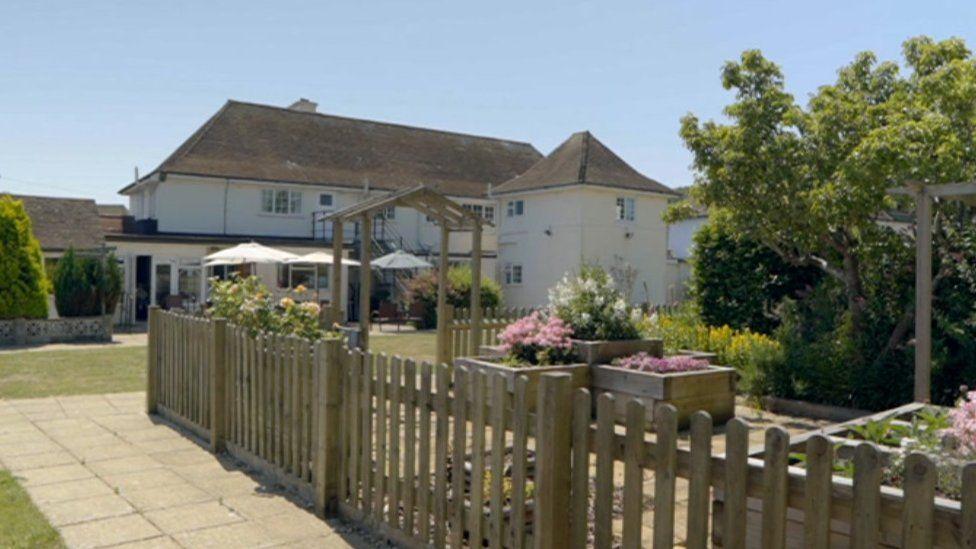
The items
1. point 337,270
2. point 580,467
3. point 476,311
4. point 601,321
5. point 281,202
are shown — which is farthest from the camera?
point 281,202

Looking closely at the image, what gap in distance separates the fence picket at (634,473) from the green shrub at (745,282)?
10619mm

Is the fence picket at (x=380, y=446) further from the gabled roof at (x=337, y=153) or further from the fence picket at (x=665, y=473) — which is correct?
the gabled roof at (x=337, y=153)

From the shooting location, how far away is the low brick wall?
19.5 meters

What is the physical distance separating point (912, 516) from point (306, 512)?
4.16 m

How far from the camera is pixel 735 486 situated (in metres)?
3.03

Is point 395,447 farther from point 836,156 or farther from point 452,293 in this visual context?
point 452,293

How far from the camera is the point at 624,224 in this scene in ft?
109

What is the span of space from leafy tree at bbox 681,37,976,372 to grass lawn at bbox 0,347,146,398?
936cm

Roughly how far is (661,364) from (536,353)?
1542 millimetres

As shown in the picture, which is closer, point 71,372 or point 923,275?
point 923,275

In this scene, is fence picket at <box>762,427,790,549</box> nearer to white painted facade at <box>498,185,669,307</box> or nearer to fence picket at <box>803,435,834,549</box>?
fence picket at <box>803,435,834,549</box>

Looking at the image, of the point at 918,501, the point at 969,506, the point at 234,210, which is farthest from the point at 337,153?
the point at 969,506

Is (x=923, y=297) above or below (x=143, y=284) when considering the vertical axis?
above

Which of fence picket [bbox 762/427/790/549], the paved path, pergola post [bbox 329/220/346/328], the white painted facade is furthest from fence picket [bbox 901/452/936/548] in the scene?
the white painted facade
